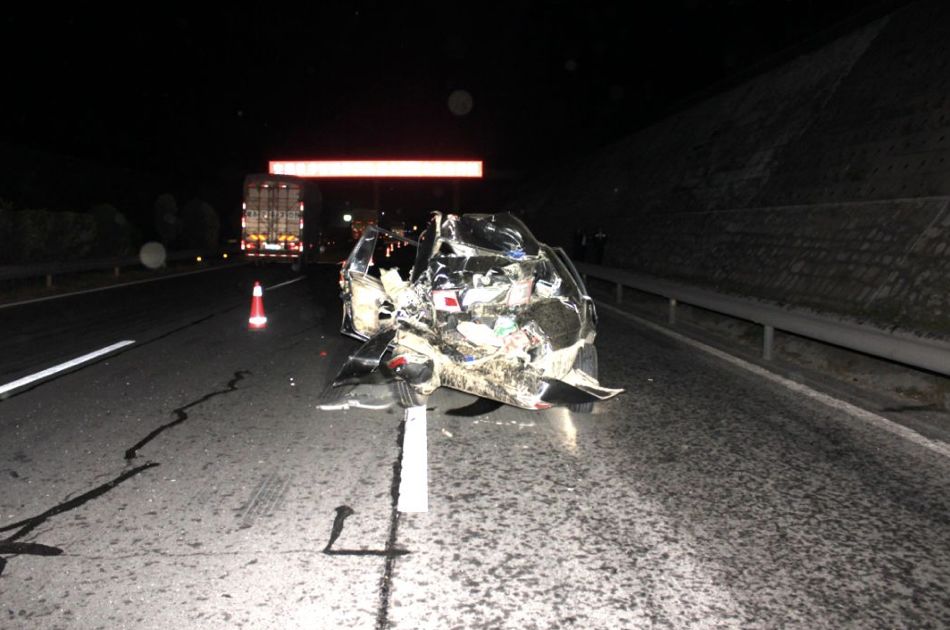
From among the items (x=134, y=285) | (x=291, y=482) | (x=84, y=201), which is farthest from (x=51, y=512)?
(x=84, y=201)

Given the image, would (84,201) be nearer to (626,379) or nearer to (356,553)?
(626,379)

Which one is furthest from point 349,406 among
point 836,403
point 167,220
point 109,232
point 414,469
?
point 167,220

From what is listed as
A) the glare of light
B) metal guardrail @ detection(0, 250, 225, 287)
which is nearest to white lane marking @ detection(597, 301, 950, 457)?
the glare of light

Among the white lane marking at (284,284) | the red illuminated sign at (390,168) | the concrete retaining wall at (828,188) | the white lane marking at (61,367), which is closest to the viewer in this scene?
the white lane marking at (61,367)

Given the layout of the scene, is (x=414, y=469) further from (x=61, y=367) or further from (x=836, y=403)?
(x=61, y=367)

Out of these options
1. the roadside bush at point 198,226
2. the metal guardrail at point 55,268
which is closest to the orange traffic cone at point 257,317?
the metal guardrail at point 55,268

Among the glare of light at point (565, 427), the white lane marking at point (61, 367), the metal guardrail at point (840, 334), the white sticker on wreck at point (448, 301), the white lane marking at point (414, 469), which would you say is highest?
the white sticker on wreck at point (448, 301)

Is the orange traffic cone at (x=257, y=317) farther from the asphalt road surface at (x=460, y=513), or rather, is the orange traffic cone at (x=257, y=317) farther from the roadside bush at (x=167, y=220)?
the roadside bush at (x=167, y=220)

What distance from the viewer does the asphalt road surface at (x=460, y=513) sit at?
342 centimetres

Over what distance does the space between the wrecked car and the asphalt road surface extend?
0.34m

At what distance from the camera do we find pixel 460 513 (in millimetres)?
4516

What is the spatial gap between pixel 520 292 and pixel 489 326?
1.44ft

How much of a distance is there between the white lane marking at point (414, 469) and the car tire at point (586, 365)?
1437 mm

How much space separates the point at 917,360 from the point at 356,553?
20.1 ft
